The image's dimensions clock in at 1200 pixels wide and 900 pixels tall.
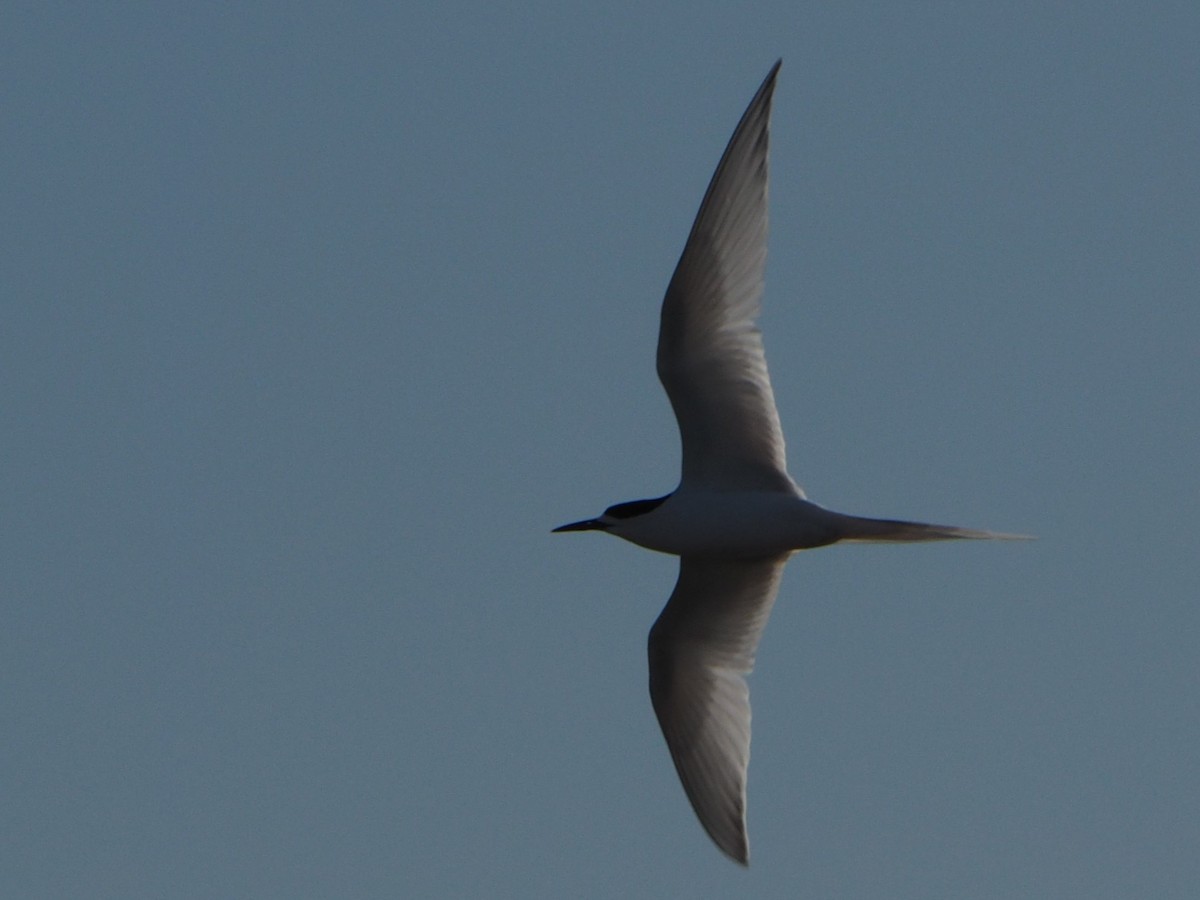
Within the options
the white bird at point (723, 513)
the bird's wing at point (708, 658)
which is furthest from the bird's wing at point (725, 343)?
the bird's wing at point (708, 658)

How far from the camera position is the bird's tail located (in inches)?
505

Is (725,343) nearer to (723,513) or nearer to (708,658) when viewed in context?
(723,513)

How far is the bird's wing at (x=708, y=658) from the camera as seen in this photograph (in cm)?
1475

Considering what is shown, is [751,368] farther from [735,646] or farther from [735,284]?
[735,646]

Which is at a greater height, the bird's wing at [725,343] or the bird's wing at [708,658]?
the bird's wing at [725,343]

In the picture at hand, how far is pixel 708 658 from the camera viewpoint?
15.0 m

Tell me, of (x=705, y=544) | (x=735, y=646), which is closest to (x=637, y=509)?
(x=705, y=544)

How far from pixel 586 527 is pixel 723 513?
4.23ft

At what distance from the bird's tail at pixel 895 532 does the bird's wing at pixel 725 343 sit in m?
0.78

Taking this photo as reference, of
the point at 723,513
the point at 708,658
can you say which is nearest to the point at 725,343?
the point at 723,513

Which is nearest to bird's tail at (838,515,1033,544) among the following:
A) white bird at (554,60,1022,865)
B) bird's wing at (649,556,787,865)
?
white bird at (554,60,1022,865)

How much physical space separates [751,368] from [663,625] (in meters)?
2.43

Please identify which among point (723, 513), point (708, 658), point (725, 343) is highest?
point (725, 343)

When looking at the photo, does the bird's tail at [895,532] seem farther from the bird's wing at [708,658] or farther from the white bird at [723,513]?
the bird's wing at [708,658]
